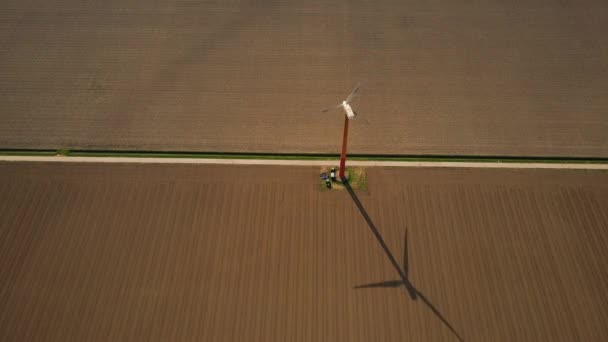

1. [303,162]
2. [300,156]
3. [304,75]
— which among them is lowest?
[303,162]

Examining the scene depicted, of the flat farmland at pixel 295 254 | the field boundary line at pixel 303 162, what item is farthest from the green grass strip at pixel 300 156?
the flat farmland at pixel 295 254

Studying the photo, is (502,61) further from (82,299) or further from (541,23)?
(82,299)

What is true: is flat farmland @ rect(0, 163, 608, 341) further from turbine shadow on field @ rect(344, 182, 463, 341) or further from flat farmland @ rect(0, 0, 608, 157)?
flat farmland @ rect(0, 0, 608, 157)

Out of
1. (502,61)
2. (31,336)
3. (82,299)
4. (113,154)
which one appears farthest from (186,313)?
(502,61)

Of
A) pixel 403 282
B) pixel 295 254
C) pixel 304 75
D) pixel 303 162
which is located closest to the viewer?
pixel 403 282

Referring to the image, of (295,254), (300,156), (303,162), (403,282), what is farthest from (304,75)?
(403,282)

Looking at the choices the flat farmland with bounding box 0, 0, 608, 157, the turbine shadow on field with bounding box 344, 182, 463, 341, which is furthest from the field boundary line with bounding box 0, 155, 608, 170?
the turbine shadow on field with bounding box 344, 182, 463, 341

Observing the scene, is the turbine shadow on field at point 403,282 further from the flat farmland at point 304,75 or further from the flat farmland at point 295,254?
the flat farmland at point 304,75

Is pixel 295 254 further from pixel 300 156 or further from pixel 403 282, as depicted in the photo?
pixel 300 156
